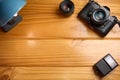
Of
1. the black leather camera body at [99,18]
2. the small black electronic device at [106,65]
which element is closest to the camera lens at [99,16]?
the black leather camera body at [99,18]

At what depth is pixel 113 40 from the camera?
3.14 feet

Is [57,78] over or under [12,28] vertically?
under

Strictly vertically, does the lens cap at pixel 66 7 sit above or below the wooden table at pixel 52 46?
above

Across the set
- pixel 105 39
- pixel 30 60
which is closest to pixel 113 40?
pixel 105 39

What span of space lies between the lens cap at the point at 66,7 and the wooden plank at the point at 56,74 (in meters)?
0.18

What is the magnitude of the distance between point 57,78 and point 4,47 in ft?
0.63

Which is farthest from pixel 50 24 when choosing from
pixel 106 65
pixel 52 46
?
pixel 106 65

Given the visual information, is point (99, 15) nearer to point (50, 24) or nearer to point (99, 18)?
point (99, 18)

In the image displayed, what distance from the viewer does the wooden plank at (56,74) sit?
3.03 ft

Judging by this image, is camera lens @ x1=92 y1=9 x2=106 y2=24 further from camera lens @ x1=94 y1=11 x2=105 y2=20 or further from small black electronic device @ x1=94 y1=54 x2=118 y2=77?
small black electronic device @ x1=94 y1=54 x2=118 y2=77

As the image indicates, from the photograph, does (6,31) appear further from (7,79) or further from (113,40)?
(113,40)

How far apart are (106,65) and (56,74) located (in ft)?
0.50

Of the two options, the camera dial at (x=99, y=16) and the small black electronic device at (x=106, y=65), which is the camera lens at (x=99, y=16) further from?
the small black electronic device at (x=106, y=65)

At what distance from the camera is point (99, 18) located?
95 centimetres
